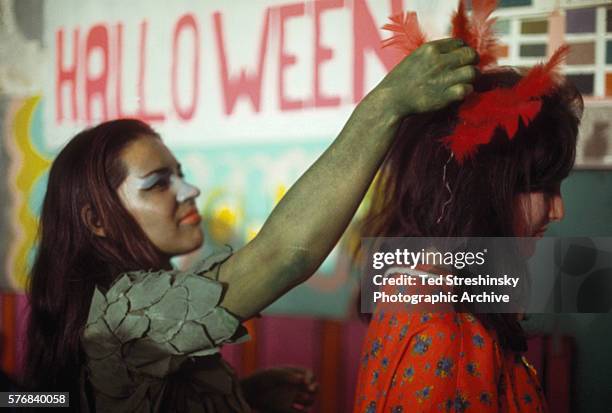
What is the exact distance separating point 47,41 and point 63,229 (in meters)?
0.43

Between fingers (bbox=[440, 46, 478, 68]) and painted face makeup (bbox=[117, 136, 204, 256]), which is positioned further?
painted face makeup (bbox=[117, 136, 204, 256])

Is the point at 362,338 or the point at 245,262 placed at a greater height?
the point at 245,262

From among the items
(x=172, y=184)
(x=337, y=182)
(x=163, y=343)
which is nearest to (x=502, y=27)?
(x=337, y=182)

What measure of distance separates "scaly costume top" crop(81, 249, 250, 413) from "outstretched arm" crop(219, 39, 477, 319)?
5 centimetres

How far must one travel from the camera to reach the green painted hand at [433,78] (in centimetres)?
107

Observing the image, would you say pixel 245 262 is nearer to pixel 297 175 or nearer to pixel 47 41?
pixel 297 175

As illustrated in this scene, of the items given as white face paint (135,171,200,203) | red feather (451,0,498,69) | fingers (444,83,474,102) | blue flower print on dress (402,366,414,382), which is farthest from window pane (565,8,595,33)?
white face paint (135,171,200,203)

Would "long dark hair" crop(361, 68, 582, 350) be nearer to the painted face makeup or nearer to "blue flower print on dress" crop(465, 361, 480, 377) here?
"blue flower print on dress" crop(465, 361, 480, 377)

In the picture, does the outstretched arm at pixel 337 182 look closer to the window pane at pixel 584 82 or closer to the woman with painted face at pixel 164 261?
the woman with painted face at pixel 164 261

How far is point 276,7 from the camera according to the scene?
1.29 metres

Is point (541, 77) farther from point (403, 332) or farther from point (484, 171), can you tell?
point (403, 332)

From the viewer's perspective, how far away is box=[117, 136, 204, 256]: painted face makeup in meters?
1.27

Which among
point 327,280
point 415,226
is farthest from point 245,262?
point 415,226

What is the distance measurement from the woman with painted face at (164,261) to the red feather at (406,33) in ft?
0.23
